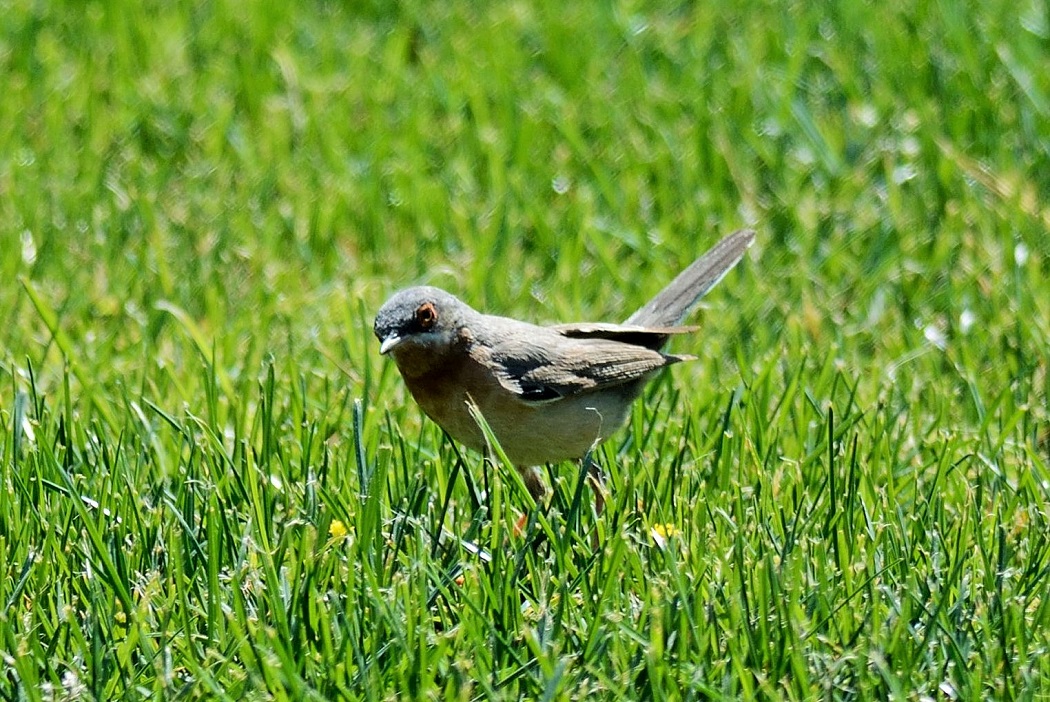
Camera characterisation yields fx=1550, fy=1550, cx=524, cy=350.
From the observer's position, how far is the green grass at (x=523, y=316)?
158 inches

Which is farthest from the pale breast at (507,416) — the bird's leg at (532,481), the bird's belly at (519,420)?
the bird's leg at (532,481)

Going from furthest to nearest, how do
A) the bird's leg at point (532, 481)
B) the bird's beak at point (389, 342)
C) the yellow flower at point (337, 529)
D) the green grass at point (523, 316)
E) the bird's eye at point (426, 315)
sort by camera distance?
1. the bird's leg at point (532, 481)
2. the bird's eye at point (426, 315)
3. the bird's beak at point (389, 342)
4. the yellow flower at point (337, 529)
5. the green grass at point (523, 316)

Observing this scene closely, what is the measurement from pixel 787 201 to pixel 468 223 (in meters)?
1.54

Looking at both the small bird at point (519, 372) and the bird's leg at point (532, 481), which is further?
the bird's leg at point (532, 481)

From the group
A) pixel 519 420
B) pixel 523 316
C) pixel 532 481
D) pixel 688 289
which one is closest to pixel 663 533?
pixel 519 420

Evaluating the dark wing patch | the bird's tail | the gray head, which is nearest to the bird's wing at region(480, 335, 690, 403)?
the dark wing patch

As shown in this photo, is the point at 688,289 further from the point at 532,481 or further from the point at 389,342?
the point at 389,342

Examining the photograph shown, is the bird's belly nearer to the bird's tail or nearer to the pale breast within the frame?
the pale breast

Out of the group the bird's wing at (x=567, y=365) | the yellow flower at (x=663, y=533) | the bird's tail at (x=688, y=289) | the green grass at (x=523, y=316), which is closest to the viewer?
the green grass at (x=523, y=316)

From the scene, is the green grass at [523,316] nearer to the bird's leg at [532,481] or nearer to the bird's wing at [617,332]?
the bird's leg at [532,481]

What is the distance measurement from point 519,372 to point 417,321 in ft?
1.45

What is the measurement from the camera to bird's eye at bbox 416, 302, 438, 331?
4930 mm

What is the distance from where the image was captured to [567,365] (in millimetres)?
5277

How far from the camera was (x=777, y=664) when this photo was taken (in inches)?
155
